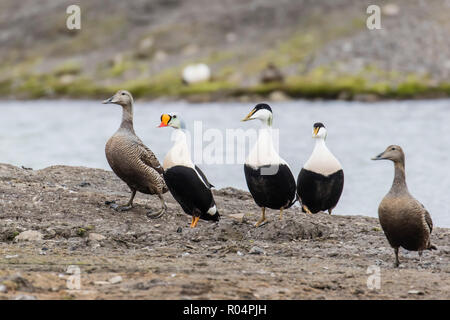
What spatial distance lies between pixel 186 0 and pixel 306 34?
22714 mm

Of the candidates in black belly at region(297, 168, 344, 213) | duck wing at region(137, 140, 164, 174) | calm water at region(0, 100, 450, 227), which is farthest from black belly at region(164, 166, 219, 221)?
calm water at region(0, 100, 450, 227)

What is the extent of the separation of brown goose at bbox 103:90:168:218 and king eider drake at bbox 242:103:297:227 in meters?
2.12

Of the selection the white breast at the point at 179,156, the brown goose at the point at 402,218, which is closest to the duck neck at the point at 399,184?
the brown goose at the point at 402,218

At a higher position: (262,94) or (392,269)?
(262,94)

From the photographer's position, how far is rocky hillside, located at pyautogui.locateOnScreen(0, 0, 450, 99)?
64.5 m

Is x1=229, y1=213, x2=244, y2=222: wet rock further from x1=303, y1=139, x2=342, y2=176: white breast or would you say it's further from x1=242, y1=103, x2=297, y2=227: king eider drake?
x1=303, y1=139, x2=342, y2=176: white breast

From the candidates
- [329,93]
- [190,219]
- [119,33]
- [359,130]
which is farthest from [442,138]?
[119,33]

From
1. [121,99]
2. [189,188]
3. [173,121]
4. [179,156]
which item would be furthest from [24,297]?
[121,99]

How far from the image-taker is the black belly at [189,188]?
49.5 ft

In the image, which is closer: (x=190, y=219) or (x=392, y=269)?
(x=392, y=269)

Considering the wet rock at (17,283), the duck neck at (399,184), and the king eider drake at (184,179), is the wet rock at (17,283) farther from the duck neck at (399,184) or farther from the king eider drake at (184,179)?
the duck neck at (399,184)

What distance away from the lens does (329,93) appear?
62.4 metres

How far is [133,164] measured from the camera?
16.1 m

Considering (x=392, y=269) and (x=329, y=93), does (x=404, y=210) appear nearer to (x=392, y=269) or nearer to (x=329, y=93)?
(x=392, y=269)
